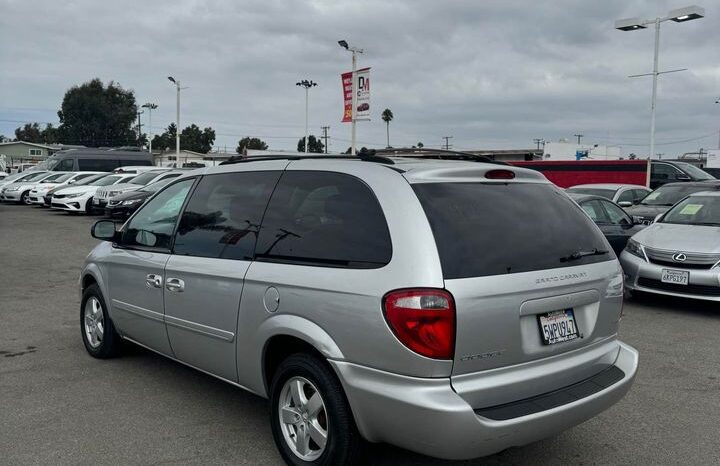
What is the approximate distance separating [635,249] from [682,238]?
1.89 feet

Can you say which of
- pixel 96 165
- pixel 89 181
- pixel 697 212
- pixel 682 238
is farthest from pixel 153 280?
pixel 96 165

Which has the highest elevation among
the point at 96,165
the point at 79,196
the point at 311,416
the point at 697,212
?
the point at 96,165

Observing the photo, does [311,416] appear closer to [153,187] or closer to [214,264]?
[214,264]

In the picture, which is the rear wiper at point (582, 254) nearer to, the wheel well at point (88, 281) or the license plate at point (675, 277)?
the wheel well at point (88, 281)

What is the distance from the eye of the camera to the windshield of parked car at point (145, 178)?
70.5 ft

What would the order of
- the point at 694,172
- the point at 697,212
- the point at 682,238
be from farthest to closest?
the point at 694,172, the point at 697,212, the point at 682,238

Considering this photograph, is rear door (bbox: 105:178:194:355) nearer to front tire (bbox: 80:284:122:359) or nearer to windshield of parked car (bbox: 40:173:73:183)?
front tire (bbox: 80:284:122:359)

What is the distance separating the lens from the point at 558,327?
333cm

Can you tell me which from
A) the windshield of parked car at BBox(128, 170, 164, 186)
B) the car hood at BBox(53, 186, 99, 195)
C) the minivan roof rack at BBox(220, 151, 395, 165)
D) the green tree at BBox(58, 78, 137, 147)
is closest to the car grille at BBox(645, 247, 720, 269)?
the minivan roof rack at BBox(220, 151, 395, 165)

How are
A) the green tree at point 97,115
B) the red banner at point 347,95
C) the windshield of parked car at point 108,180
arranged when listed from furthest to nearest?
the green tree at point 97,115 < the red banner at point 347,95 < the windshield of parked car at point 108,180

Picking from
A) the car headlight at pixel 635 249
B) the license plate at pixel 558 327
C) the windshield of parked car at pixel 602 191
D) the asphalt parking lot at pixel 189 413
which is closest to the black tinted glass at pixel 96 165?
the windshield of parked car at pixel 602 191

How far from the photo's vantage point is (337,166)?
145 inches

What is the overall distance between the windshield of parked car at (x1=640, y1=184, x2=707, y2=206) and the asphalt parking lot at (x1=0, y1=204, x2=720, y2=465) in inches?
269

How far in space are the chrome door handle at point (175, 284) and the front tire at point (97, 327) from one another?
49.7 inches
